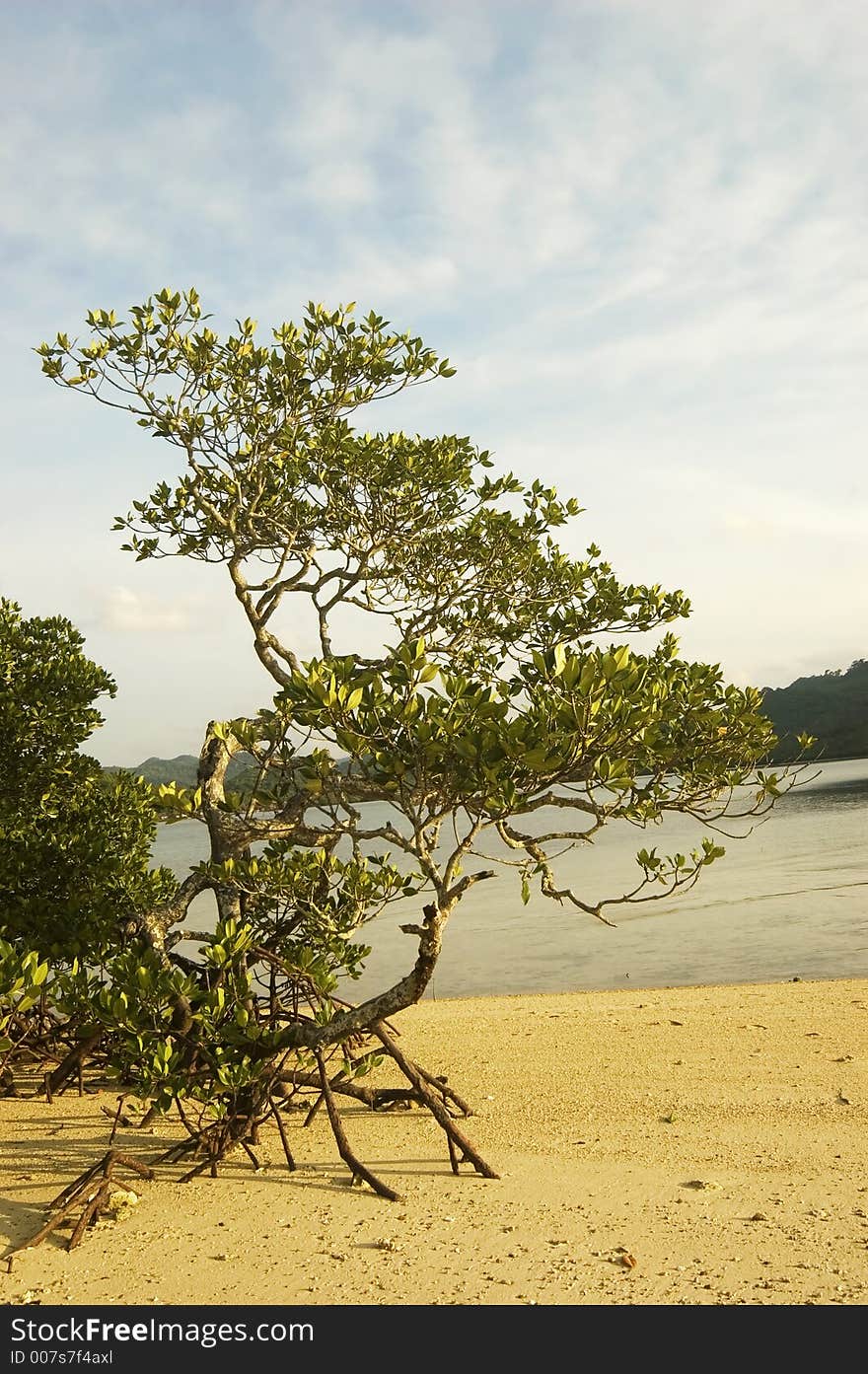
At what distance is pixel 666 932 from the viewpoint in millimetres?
22594

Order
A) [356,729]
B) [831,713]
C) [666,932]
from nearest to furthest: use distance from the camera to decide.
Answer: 1. [356,729]
2. [666,932]
3. [831,713]

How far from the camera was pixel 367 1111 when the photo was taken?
26.6ft

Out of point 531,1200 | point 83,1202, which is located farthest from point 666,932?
point 83,1202

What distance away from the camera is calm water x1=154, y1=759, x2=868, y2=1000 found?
1805cm

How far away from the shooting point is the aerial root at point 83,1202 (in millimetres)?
5391

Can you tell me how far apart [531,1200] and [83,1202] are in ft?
8.33

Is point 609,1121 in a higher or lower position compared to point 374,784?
lower

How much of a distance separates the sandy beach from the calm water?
4.92 metres

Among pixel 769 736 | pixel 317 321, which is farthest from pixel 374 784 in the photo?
pixel 317 321

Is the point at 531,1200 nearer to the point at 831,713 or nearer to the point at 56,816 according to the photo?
the point at 56,816

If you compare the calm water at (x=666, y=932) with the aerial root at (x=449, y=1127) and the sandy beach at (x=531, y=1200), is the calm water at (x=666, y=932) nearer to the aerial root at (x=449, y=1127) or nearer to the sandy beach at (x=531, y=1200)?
the sandy beach at (x=531, y=1200)

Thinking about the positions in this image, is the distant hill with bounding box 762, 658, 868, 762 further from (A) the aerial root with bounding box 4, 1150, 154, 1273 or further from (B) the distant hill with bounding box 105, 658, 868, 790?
(A) the aerial root with bounding box 4, 1150, 154, 1273
